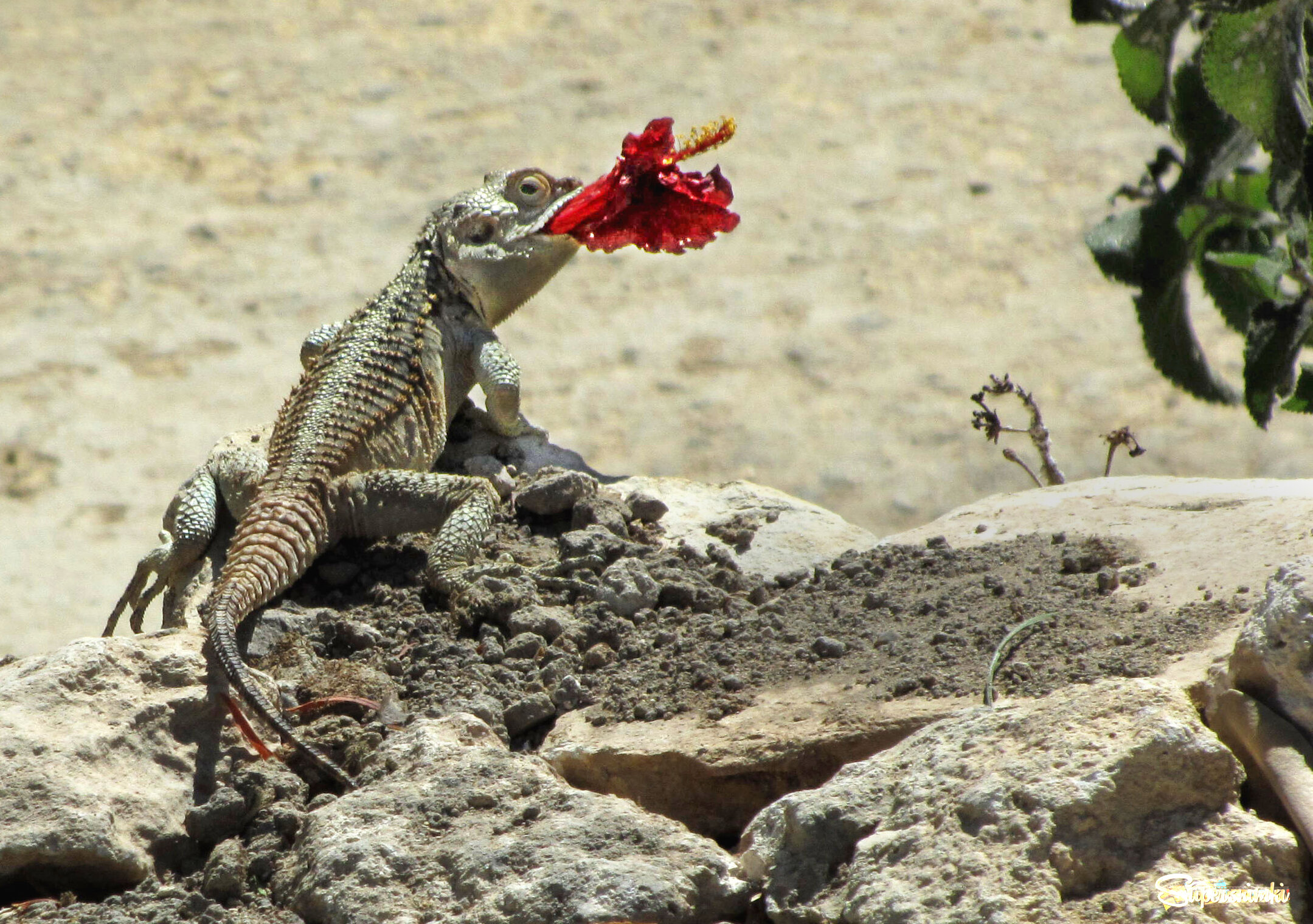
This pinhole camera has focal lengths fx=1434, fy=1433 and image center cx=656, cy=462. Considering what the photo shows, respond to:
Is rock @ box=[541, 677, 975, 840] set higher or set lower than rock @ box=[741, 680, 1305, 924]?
lower

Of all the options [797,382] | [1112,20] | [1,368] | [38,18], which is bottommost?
[797,382]

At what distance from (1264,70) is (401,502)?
286cm

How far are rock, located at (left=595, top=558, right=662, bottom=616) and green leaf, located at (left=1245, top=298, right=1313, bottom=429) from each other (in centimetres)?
173

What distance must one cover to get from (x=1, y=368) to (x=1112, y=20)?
784 cm

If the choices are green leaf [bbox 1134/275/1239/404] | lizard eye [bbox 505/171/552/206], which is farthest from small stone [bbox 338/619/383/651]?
green leaf [bbox 1134/275/1239/404]

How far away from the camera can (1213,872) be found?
2.39 meters

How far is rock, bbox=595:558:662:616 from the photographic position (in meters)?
4.04

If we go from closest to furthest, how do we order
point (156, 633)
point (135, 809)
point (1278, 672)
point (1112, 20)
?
point (1278, 672), point (135, 809), point (156, 633), point (1112, 20)

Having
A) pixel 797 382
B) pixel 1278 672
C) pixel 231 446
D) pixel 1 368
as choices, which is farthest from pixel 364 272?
pixel 1278 672

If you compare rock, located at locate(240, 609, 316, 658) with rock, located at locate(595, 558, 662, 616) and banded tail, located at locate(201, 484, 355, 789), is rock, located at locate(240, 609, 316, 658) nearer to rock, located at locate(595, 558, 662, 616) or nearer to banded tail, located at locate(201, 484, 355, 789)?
banded tail, located at locate(201, 484, 355, 789)

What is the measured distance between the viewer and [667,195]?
A: 5.11 meters

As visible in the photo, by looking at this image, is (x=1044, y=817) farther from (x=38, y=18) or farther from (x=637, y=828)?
(x=38, y=18)

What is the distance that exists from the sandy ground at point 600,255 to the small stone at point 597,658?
436cm

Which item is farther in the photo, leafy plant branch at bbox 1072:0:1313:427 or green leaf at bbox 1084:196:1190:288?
green leaf at bbox 1084:196:1190:288
